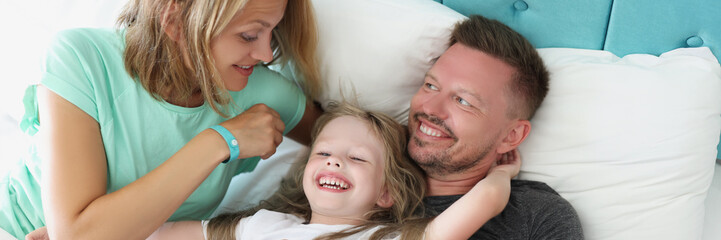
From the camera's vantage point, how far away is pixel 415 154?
1.67 meters

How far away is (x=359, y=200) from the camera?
5.08ft

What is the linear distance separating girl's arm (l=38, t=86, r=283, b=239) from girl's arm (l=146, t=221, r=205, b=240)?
0.15 m

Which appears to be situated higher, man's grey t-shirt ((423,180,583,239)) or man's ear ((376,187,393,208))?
man's ear ((376,187,393,208))

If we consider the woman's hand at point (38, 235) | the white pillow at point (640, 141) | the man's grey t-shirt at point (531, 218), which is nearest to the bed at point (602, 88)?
the white pillow at point (640, 141)

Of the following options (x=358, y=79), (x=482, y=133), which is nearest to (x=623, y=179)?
(x=482, y=133)

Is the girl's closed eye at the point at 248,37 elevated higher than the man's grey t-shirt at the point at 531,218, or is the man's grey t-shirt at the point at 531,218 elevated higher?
the girl's closed eye at the point at 248,37

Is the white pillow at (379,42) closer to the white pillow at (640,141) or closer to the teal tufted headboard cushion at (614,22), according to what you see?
the teal tufted headboard cushion at (614,22)

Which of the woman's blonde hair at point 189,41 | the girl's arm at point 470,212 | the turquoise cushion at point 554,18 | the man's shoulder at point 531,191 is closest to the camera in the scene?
the woman's blonde hair at point 189,41

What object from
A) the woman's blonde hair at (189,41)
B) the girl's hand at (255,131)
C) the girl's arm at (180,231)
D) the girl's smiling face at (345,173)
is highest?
the woman's blonde hair at (189,41)

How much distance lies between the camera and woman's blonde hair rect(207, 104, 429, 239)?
1.57 metres

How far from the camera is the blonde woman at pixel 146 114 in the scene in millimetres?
1340

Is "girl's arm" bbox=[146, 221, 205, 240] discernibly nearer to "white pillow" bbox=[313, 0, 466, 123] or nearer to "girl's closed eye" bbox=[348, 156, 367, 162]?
"girl's closed eye" bbox=[348, 156, 367, 162]

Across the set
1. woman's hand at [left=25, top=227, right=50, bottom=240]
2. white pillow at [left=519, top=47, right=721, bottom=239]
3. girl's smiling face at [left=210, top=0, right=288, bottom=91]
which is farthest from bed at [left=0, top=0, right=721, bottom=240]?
woman's hand at [left=25, top=227, right=50, bottom=240]

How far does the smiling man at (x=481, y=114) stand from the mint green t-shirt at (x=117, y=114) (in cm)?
42
